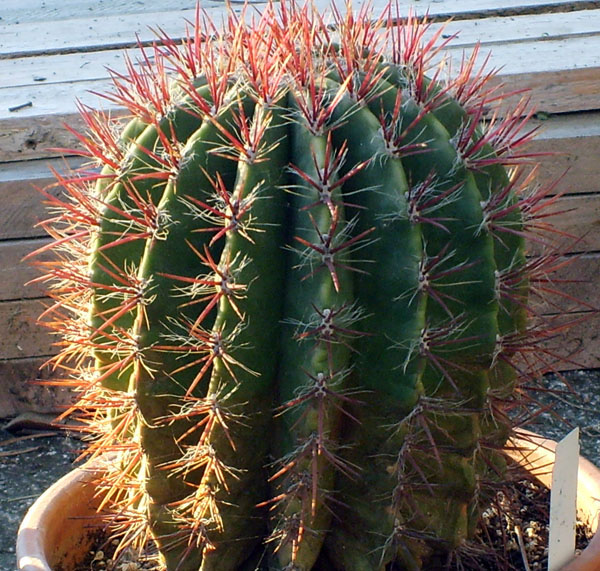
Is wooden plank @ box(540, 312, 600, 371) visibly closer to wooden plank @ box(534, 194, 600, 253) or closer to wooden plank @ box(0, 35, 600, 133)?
wooden plank @ box(534, 194, 600, 253)

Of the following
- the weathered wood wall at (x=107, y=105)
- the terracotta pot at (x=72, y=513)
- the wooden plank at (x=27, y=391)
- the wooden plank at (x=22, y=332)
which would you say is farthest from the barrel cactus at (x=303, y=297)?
the wooden plank at (x=27, y=391)

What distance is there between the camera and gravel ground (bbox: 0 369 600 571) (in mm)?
2041

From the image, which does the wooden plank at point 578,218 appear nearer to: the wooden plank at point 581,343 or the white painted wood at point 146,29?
the wooden plank at point 581,343

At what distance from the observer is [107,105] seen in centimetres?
208

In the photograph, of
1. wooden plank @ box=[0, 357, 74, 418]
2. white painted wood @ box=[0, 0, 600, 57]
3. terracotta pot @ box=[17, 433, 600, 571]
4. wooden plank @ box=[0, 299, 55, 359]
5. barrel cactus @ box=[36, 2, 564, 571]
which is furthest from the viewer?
white painted wood @ box=[0, 0, 600, 57]

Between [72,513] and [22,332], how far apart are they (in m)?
0.83

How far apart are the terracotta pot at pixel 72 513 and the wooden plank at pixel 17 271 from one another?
0.72 meters

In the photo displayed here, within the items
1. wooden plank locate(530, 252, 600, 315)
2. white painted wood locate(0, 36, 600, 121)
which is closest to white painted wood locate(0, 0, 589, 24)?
white painted wood locate(0, 36, 600, 121)

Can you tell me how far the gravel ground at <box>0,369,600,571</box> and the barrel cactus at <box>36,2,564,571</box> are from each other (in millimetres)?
976

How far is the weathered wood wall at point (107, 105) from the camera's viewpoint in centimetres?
198

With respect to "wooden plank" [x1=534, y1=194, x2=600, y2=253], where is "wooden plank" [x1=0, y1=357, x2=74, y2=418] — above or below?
below

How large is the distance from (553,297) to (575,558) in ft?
3.55

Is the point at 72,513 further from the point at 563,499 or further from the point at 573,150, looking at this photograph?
the point at 573,150

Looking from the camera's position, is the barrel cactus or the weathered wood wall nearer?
the barrel cactus
